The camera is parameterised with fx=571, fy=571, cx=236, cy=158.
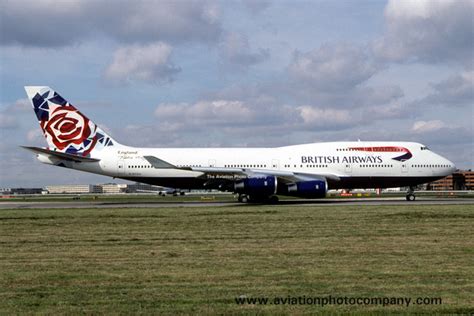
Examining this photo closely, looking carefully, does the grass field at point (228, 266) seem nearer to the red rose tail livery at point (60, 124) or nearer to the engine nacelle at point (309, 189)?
the engine nacelle at point (309, 189)

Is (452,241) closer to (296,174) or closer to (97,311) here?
(97,311)

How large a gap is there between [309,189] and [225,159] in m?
7.55

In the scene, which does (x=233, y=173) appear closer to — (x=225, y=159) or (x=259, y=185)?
(x=259, y=185)

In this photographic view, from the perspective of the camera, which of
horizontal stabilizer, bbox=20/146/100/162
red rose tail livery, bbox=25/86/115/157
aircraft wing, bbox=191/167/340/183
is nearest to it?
aircraft wing, bbox=191/167/340/183

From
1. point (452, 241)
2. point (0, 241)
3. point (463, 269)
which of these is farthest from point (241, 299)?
point (0, 241)

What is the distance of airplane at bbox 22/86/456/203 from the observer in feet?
131

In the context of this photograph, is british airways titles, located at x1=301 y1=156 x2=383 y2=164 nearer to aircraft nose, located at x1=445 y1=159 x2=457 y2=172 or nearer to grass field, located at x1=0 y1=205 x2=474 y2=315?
aircraft nose, located at x1=445 y1=159 x2=457 y2=172

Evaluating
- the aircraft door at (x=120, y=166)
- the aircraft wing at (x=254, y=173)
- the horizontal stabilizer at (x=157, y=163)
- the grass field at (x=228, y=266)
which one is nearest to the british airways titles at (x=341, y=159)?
the aircraft wing at (x=254, y=173)

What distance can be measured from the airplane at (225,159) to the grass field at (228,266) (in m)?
19.6

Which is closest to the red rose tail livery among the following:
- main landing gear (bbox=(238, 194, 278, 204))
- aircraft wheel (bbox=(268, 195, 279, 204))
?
main landing gear (bbox=(238, 194, 278, 204))

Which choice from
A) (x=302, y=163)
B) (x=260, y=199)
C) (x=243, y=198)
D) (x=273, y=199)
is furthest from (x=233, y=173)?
(x=302, y=163)

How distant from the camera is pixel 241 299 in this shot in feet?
27.2

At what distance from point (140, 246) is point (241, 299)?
22.5 feet

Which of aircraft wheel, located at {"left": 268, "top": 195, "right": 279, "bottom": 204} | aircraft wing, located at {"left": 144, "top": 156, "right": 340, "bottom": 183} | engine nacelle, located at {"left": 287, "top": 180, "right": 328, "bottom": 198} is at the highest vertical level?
aircraft wing, located at {"left": 144, "top": 156, "right": 340, "bottom": 183}
